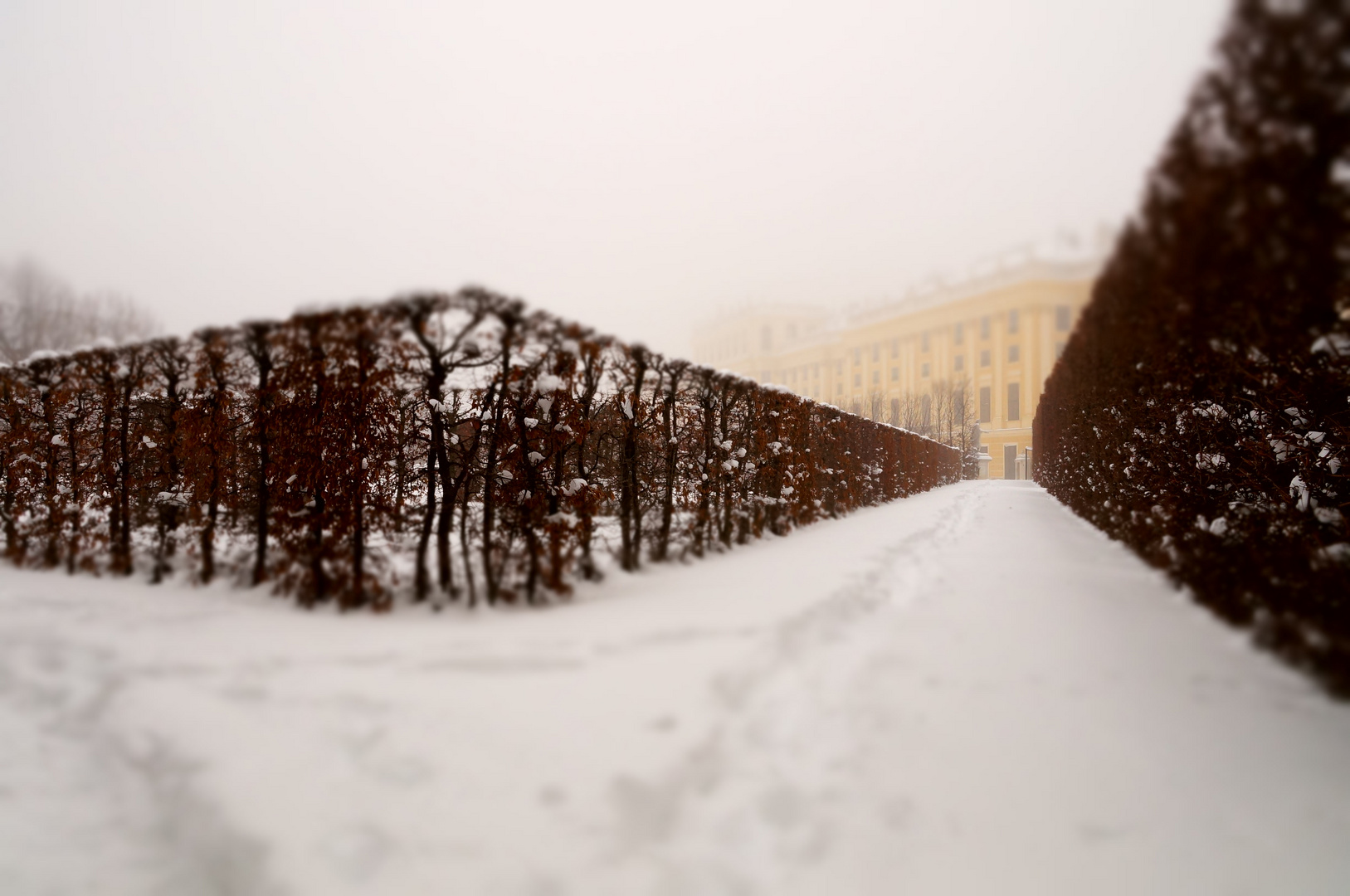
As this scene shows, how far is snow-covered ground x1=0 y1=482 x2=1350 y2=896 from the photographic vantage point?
1.88m

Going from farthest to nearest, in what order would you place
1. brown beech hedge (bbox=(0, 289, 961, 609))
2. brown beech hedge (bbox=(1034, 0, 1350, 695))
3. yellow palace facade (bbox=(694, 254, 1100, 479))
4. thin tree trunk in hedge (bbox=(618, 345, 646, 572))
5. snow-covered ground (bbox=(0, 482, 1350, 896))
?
yellow palace facade (bbox=(694, 254, 1100, 479))
thin tree trunk in hedge (bbox=(618, 345, 646, 572))
brown beech hedge (bbox=(0, 289, 961, 609))
brown beech hedge (bbox=(1034, 0, 1350, 695))
snow-covered ground (bbox=(0, 482, 1350, 896))

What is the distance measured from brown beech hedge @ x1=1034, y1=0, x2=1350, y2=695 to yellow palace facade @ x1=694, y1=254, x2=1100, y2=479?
3.71 ft

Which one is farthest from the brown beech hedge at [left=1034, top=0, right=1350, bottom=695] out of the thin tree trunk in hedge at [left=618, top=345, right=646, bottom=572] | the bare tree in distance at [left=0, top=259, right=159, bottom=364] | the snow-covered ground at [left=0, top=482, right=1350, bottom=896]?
the bare tree in distance at [left=0, top=259, right=159, bottom=364]

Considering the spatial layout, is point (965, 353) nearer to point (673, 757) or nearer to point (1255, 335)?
point (1255, 335)

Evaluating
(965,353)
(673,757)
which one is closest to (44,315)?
(673,757)

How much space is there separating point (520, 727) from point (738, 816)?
0.99 meters

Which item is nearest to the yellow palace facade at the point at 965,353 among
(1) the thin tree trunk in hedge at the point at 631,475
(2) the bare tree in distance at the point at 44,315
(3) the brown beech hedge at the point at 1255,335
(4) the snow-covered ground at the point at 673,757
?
(3) the brown beech hedge at the point at 1255,335

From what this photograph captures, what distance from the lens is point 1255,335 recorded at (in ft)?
10.8

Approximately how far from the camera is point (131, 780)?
96.8 inches

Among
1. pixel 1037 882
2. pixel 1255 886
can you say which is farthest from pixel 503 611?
pixel 1255 886

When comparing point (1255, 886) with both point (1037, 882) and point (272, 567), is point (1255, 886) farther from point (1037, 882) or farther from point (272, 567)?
point (272, 567)

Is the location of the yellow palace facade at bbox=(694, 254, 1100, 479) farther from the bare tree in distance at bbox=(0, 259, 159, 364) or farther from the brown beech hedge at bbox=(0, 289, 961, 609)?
the bare tree in distance at bbox=(0, 259, 159, 364)

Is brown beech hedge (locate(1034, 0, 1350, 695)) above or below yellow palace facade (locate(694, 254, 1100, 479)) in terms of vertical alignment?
below

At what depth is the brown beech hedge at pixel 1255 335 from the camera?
2.15 m
